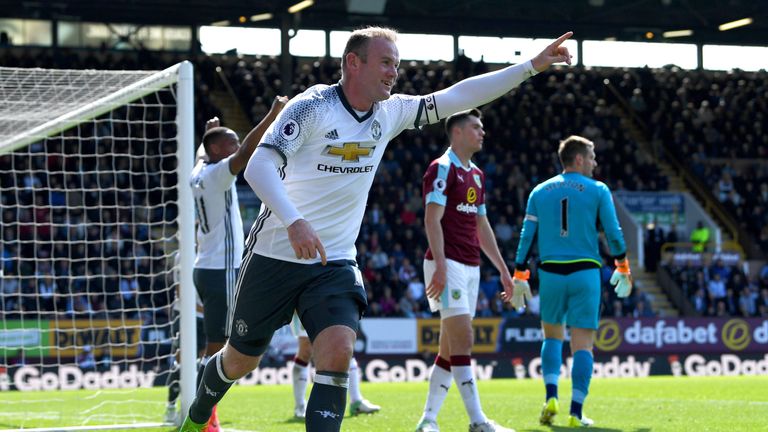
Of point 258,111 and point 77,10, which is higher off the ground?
point 77,10

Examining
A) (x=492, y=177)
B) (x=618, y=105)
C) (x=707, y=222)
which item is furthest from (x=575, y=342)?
(x=618, y=105)

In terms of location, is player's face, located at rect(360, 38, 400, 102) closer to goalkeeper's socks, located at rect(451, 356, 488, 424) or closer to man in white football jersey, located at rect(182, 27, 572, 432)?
man in white football jersey, located at rect(182, 27, 572, 432)

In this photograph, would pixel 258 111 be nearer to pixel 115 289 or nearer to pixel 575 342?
pixel 115 289

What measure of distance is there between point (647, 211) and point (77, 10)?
646 inches

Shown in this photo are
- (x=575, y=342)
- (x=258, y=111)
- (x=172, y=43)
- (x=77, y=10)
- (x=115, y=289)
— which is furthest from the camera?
(x=172, y=43)

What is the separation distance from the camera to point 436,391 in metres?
8.45

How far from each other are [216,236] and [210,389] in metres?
2.35

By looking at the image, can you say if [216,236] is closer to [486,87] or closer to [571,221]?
[571,221]

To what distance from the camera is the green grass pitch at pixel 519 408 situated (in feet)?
30.2

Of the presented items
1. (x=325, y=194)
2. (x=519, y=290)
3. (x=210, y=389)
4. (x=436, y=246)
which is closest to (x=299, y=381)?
(x=519, y=290)

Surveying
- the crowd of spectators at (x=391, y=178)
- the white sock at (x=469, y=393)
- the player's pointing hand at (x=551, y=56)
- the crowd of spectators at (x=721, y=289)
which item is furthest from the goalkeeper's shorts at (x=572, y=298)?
the crowd of spectators at (x=721, y=289)

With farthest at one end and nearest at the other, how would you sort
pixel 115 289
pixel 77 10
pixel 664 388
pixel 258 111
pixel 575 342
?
pixel 77 10, pixel 258 111, pixel 115 289, pixel 664 388, pixel 575 342

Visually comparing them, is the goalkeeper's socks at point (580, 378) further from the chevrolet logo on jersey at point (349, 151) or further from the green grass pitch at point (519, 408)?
the chevrolet logo on jersey at point (349, 151)

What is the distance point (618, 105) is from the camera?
37.4 metres
